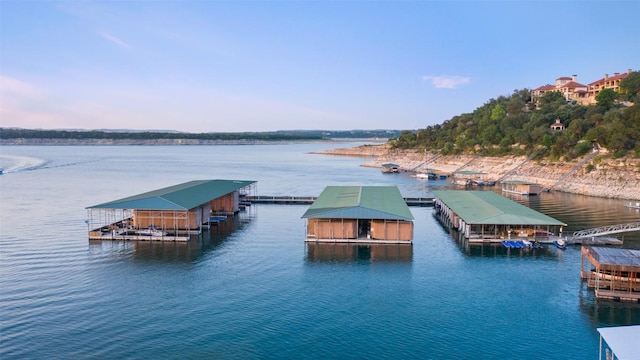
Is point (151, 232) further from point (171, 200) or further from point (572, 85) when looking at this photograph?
point (572, 85)

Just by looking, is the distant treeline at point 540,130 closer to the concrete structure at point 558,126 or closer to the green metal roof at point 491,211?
the concrete structure at point 558,126

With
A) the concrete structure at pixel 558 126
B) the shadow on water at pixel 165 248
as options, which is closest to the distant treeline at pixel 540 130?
the concrete structure at pixel 558 126

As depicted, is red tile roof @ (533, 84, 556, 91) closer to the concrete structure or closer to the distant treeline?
the distant treeline

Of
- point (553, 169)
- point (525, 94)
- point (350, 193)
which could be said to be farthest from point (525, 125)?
point (350, 193)

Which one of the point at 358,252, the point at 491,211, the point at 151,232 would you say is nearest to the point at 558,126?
the point at 491,211

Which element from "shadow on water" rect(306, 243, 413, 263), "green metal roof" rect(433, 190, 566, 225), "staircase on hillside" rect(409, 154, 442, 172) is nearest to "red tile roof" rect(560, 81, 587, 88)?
"staircase on hillside" rect(409, 154, 442, 172)
